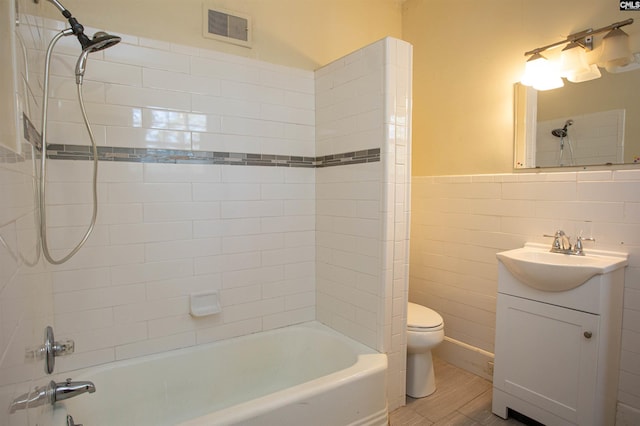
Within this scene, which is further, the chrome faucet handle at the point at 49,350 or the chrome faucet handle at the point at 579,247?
the chrome faucet handle at the point at 579,247

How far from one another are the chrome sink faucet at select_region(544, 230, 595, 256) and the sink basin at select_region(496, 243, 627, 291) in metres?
0.04

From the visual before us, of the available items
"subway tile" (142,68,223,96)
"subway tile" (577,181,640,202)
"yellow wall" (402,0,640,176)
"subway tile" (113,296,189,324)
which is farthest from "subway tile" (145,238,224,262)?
"subway tile" (577,181,640,202)

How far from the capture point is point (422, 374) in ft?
7.39

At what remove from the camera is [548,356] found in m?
1.82

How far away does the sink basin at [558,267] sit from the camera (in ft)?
5.47

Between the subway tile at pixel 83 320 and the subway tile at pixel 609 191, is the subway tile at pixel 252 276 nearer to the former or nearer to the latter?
the subway tile at pixel 83 320

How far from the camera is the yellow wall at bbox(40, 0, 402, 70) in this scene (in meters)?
1.82

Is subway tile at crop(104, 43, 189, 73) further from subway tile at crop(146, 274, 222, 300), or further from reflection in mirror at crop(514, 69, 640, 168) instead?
reflection in mirror at crop(514, 69, 640, 168)

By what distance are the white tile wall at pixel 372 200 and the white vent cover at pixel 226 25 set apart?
22.1 inches

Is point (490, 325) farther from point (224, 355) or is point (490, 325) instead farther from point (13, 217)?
point (13, 217)

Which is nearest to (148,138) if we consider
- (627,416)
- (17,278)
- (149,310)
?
(149,310)

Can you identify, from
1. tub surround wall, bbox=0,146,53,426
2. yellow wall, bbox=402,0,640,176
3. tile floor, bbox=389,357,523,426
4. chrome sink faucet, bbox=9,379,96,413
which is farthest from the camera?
yellow wall, bbox=402,0,640,176

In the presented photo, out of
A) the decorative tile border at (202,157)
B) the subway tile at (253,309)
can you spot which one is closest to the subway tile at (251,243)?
the subway tile at (253,309)

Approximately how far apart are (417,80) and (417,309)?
189 cm
